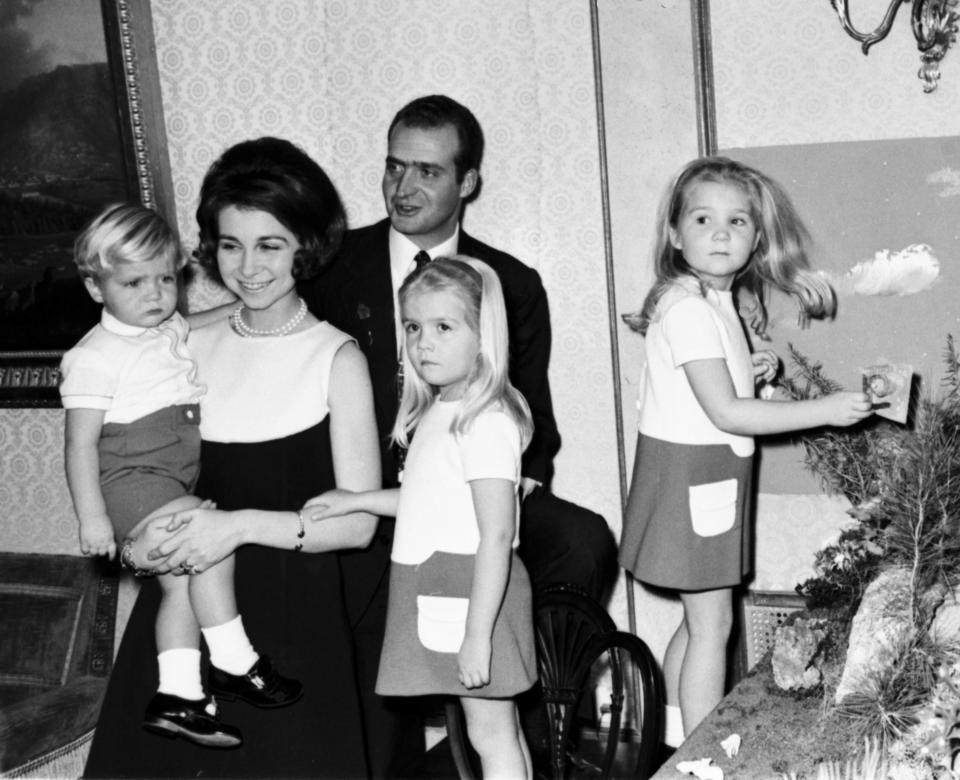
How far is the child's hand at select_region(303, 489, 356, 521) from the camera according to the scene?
2764 mm

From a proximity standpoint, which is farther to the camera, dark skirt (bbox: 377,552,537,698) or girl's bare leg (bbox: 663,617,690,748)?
girl's bare leg (bbox: 663,617,690,748)

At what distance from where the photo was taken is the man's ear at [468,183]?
349cm

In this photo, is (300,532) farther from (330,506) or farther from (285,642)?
(285,642)

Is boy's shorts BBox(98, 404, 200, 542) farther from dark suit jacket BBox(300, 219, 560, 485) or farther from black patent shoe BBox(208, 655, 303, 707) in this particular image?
dark suit jacket BBox(300, 219, 560, 485)

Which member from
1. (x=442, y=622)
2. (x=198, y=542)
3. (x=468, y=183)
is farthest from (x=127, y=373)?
(x=468, y=183)

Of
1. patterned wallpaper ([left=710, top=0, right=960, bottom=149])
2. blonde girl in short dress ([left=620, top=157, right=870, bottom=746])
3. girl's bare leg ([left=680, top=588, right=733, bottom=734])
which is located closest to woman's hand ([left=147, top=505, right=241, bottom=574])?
blonde girl in short dress ([left=620, top=157, right=870, bottom=746])

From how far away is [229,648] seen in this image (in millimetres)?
2770

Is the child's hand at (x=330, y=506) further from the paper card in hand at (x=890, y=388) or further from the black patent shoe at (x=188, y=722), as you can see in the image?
the paper card in hand at (x=890, y=388)

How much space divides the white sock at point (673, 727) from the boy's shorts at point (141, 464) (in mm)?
1344

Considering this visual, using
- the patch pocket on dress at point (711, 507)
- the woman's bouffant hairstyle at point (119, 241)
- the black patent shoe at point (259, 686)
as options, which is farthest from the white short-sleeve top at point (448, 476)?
the woman's bouffant hairstyle at point (119, 241)

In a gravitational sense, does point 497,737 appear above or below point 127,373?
below

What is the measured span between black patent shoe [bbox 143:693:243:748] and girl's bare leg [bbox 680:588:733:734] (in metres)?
1.03

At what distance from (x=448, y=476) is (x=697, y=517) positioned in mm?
658

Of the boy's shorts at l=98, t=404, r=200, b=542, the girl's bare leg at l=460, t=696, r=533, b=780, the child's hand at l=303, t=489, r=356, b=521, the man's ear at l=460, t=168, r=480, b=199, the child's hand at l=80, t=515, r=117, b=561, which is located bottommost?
the girl's bare leg at l=460, t=696, r=533, b=780
